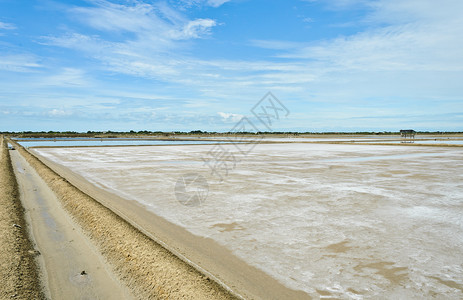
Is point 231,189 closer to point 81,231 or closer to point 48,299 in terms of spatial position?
point 81,231

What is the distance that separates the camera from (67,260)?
5.39 metres

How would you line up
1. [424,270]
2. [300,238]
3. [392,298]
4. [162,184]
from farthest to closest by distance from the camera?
[162,184] < [300,238] < [424,270] < [392,298]

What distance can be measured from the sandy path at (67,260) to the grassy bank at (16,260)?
0.16m

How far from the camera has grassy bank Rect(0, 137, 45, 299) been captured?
14.2ft

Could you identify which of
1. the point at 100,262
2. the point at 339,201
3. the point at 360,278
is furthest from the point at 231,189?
the point at 360,278

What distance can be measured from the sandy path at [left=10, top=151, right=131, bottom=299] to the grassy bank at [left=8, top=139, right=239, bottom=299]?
0.19 m

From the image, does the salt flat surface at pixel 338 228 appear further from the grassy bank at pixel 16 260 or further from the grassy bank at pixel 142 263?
the grassy bank at pixel 16 260

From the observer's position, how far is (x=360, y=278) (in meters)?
4.38

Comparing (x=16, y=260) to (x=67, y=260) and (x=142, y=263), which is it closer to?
(x=67, y=260)

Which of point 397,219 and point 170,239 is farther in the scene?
point 397,219

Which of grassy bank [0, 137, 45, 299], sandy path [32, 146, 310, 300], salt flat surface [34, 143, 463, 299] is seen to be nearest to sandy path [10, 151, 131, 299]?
grassy bank [0, 137, 45, 299]

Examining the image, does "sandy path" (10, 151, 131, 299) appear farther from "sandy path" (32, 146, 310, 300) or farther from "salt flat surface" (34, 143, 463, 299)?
"salt flat surface" (34, 143, 463, 299)

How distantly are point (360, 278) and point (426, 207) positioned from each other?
16.7 ft

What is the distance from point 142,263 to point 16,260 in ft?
6.89
